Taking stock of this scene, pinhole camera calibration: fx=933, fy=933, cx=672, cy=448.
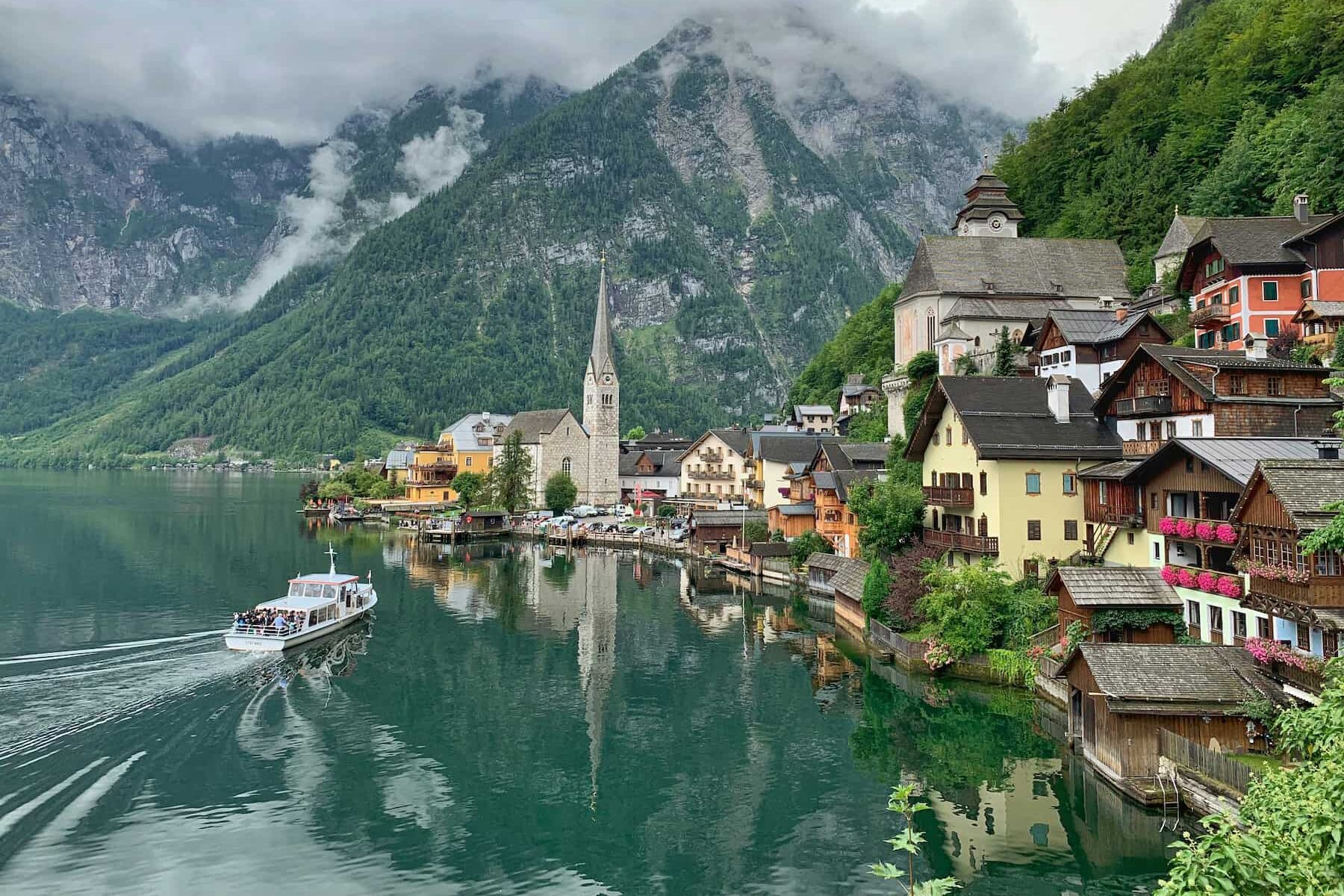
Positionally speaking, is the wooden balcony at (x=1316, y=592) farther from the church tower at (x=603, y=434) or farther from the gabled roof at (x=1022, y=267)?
the church tower at (x=603, y=434)

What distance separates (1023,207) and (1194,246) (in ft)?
149

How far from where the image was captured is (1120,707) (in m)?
24.7

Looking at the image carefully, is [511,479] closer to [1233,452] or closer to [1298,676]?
[1233,452]

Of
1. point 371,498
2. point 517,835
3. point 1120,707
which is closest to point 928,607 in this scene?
point 1120,707

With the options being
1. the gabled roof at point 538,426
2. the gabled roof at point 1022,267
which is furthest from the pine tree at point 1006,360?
the gabled roof at point 538,426

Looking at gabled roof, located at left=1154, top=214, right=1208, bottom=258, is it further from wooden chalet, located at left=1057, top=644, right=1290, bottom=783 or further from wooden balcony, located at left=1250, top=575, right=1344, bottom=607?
wooden chalet, located at left=1057, top=644, right=1290, bottom=783

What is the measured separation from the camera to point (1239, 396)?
32.6 m

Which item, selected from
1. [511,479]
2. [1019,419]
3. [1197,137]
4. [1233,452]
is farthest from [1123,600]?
[511,479]

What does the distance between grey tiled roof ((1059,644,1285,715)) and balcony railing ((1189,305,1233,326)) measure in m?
27.2

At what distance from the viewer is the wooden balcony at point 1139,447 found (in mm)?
36812

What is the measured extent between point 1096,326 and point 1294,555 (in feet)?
99.6

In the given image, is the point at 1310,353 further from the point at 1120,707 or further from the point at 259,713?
the point at 259,713

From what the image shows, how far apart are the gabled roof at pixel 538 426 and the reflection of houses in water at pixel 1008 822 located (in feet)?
325

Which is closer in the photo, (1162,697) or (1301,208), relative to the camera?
(1162,697)
